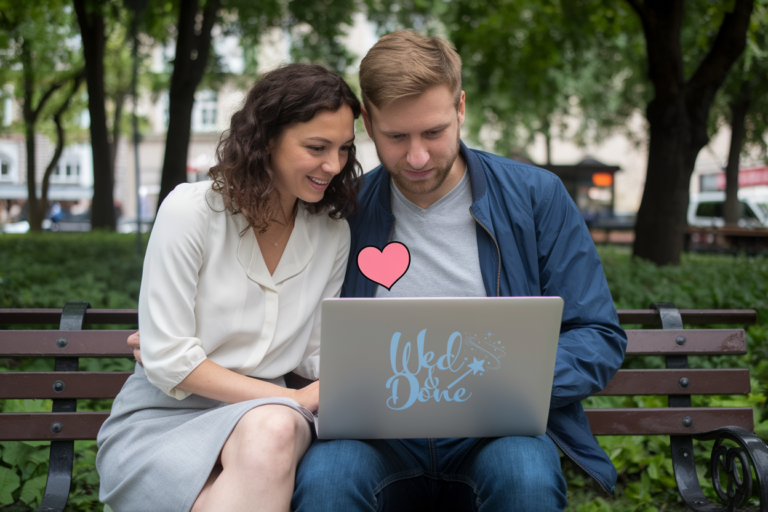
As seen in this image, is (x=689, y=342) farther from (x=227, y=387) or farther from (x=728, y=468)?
(x=227, y=387)

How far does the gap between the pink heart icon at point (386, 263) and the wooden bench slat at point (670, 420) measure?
3.36 ft

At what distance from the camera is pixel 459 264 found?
2418 mm

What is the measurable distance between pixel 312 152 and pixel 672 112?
5674 mm

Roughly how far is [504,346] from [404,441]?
711mm

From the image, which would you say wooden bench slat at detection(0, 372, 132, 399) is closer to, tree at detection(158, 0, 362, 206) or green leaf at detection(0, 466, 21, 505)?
green leaf at detection(0, 466, 21, 505)

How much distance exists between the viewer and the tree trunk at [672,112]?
21.6ft

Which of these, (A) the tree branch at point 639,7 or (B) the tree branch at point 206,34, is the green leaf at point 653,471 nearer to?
(A) the tree branch at point 639,7

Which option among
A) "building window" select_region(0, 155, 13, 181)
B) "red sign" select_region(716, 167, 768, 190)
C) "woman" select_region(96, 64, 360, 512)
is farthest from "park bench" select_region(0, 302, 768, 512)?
"building window" select_region(0, 155, 13, 181)

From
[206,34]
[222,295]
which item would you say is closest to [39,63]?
[206,34]

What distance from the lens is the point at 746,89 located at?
1311 cm

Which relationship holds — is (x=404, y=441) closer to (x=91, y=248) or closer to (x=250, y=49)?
(x=91, y=248)

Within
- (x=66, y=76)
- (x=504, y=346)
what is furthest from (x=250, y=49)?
(x=504, y=346)

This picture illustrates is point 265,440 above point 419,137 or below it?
below

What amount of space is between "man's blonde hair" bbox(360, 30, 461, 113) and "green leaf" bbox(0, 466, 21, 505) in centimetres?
194
